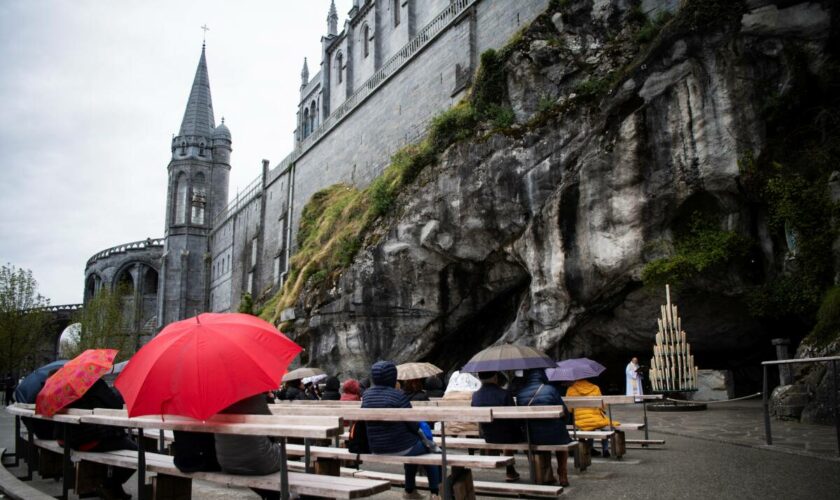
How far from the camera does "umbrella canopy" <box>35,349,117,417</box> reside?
5.85 meters

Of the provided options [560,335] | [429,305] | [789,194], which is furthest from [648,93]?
[429,305]

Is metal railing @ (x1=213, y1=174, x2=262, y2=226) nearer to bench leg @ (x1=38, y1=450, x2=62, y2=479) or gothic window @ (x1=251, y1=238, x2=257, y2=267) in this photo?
gothic window @ (x1=251, y1=238, x2=257, y2=267)

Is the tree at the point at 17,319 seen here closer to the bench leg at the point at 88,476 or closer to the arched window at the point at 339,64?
the arched window at the point at 339,64

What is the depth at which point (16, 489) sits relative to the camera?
6.18 meters

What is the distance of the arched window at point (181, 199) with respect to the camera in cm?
5491

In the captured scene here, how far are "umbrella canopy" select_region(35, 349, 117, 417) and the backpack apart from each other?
2.37 m

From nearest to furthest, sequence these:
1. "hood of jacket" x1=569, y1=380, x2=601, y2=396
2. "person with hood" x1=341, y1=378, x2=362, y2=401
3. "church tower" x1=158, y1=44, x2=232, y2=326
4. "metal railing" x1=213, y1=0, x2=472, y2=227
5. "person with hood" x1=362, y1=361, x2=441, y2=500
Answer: "person with hood" x1=362, y1=361, x2=441, y2=500
"hood of jacket" x1=569, y1=380, x2=601, y2=396
"person with hood" x1=341, y1=378, x2=362, y2=401
"metal railing" x1=213, y1=0, x2=472, y2=227
"church tower" x1=158, y1=44, x2=232, y2=326

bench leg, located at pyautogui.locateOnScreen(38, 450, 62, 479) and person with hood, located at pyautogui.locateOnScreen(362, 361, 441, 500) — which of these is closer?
person with hood, located at pyautogui.locateOnScreen(362, 361, 441, 500)

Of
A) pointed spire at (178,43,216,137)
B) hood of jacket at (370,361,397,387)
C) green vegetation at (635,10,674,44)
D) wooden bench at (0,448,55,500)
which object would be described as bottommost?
wooden bench at (0,448,55,500)

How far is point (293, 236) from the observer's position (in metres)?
35.3

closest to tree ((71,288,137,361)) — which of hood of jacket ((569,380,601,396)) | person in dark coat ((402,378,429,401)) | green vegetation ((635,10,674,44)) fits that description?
person in dark coat ((402,378,429,401))

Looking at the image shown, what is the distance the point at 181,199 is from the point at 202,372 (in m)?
55.3

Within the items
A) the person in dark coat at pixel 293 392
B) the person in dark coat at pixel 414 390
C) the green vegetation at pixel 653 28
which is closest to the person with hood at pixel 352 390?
the person in dark coat at pixel 414 390

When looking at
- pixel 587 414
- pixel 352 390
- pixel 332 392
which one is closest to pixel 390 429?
pixel 587 414
